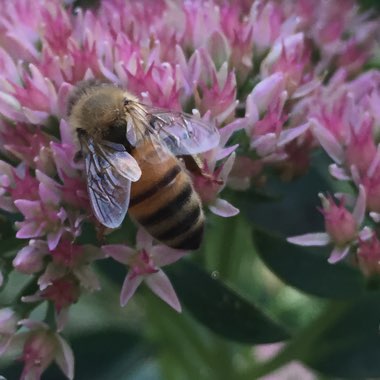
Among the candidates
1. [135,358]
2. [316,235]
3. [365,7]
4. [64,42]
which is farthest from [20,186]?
[365,7]

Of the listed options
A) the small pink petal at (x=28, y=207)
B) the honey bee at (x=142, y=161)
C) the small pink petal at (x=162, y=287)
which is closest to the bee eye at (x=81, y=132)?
the honey bee at (x=142, y=161)

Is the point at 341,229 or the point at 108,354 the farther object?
the point at 108,354

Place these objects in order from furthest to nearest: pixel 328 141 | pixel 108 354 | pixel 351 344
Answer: pixel 108 354 < pixel 351 344 < pixel 328 141

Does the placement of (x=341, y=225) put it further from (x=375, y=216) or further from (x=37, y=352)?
(x=37, y=352)

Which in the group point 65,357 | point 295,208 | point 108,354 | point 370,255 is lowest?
point 108,354

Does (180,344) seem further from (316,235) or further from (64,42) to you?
(64,42)

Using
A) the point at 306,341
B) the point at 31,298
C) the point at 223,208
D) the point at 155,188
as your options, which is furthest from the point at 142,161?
the point at 306,341

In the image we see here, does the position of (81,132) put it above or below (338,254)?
above
